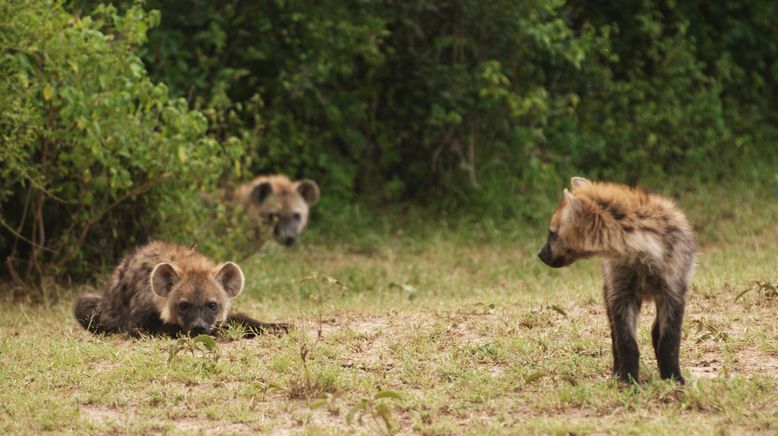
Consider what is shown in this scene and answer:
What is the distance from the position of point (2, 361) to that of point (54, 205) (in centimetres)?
274

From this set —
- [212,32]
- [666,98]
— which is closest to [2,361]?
[212,32]

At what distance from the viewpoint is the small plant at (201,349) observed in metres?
4.82

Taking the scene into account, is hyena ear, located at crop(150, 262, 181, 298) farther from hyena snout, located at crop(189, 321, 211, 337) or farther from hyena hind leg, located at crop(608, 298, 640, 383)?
hyena hind leg, located at crop(608, 298, 640, 383)

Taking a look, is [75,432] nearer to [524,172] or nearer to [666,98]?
[524,172]

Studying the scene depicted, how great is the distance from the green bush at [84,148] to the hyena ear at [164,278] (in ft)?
4.70

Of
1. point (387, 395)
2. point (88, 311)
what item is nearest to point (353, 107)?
point (88, 311)

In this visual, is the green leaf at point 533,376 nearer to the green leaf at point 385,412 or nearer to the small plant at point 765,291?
the green leaf at point 385,412

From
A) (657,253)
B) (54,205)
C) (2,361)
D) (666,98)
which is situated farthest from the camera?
(666,98)

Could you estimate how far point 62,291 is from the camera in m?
7.63

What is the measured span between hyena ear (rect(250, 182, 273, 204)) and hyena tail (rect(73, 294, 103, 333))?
3.13 metres

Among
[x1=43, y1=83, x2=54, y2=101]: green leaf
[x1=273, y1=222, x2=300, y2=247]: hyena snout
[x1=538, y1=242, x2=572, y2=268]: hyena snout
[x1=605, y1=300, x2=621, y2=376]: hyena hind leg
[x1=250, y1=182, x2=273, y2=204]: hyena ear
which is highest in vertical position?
[x1=43, y1=83, x2=54, y2=101]: green leaf

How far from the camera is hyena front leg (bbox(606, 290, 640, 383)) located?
4.47 m

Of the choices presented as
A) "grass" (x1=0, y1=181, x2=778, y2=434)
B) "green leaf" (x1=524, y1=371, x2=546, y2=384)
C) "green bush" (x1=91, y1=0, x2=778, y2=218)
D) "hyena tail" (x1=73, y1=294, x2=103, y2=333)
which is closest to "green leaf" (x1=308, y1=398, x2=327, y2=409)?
"grass" (x1=0, y1=181, x2=778, y2=434)

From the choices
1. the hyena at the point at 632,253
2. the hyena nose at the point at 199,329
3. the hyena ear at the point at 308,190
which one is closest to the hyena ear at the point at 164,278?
the hyena nose at the point at 199,329
